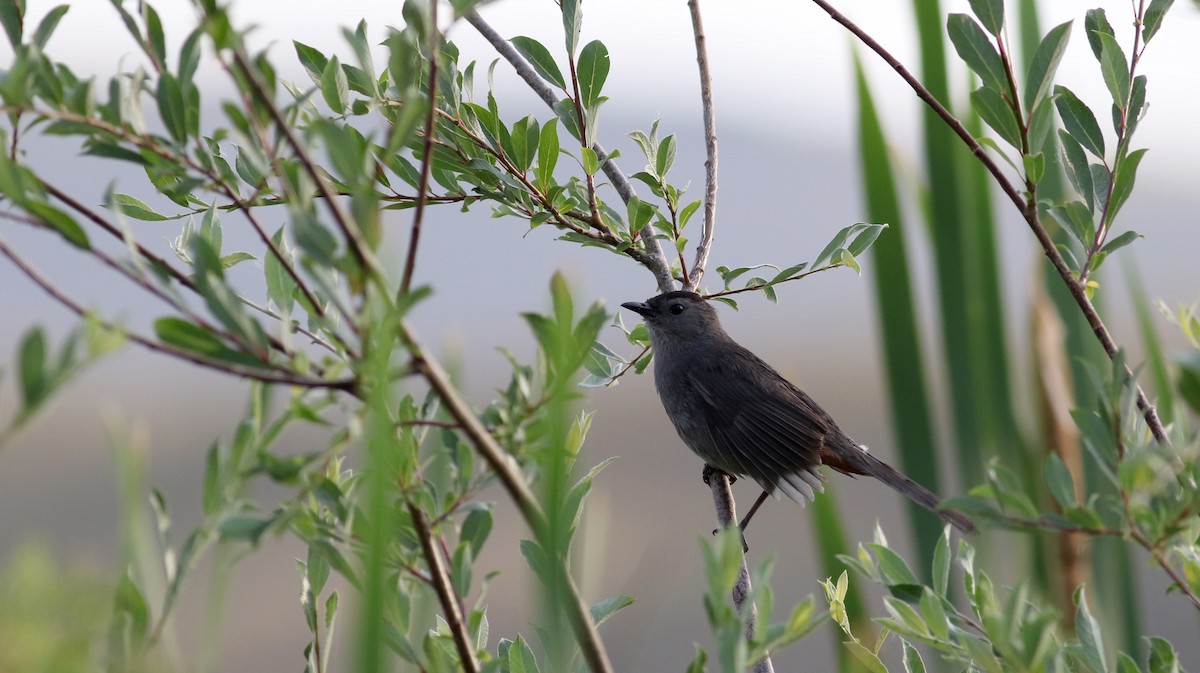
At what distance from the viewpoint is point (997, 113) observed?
1.50 metres

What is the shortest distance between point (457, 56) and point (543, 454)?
1065mm

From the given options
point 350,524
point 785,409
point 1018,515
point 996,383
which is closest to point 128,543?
point 350,524

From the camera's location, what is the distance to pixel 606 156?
1849 millimetres

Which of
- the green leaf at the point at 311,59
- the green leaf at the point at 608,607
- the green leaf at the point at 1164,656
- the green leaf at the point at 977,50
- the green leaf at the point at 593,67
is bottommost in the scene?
the green leaf at the point at 1164,656

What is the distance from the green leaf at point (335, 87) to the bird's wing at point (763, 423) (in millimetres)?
1654

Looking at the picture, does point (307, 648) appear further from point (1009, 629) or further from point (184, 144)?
point (1009, 629)

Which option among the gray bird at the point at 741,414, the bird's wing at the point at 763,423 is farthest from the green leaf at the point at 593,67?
the bird's wing at the point at 763,423

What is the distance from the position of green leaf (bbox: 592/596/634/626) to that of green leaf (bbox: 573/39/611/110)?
84 centimetres

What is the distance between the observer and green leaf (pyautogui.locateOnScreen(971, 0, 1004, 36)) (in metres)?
1.45

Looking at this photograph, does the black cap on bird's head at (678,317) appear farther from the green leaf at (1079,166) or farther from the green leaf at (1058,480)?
the green leaf at (1058,480)

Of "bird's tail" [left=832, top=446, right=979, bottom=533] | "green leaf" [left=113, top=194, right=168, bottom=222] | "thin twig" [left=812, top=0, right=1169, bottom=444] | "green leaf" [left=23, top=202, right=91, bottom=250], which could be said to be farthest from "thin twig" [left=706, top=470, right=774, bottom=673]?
"green leaf" [left=113, top=194, right=168, bottom=222]

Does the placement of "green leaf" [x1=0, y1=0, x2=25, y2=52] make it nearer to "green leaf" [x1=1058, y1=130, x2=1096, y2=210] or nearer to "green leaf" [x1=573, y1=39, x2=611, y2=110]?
"green leaf" [x1=573, y1=39, x2=611, y2=110]

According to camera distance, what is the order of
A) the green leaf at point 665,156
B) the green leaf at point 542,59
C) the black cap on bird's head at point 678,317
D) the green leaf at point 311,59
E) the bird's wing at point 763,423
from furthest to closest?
the black cap on bird's head at point 678,317
the bird's wing at point 763,423
the green leaf at point 665,156
the green leaf at point 542,59
the green leaf at point 311,59

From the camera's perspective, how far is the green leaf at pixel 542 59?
1873 millimetres
